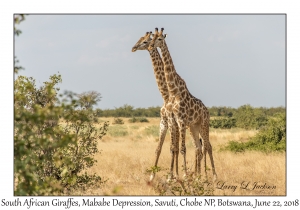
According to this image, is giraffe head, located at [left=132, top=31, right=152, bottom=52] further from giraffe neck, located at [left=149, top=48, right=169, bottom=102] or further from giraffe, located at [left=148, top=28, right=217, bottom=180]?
giraffe neck, located at [left=149, top=48, right=169, bottom=102]

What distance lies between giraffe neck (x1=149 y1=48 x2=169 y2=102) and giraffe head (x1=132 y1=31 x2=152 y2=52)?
1.27 ft

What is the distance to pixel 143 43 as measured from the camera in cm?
1121

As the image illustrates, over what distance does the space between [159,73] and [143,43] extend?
999 mm

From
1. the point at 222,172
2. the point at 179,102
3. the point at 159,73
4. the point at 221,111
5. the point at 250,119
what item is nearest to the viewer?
the point at 179,102

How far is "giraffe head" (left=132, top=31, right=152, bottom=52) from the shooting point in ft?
36.4

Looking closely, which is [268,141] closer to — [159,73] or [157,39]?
[159,73]

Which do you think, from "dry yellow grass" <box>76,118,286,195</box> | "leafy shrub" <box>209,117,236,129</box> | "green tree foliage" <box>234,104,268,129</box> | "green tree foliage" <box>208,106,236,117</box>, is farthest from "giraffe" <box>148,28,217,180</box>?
"green tree foliage" <box>208,106,236,117</box>

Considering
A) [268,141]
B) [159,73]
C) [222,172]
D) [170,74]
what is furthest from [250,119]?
[170,74]

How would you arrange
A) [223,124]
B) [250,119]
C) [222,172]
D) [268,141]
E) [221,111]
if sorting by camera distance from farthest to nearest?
[221,111] < [223,124] < [250,119] < [268,141] < [222,172]

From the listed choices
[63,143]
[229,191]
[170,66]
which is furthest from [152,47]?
[63,143]

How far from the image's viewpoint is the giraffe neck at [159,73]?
1172 cm
